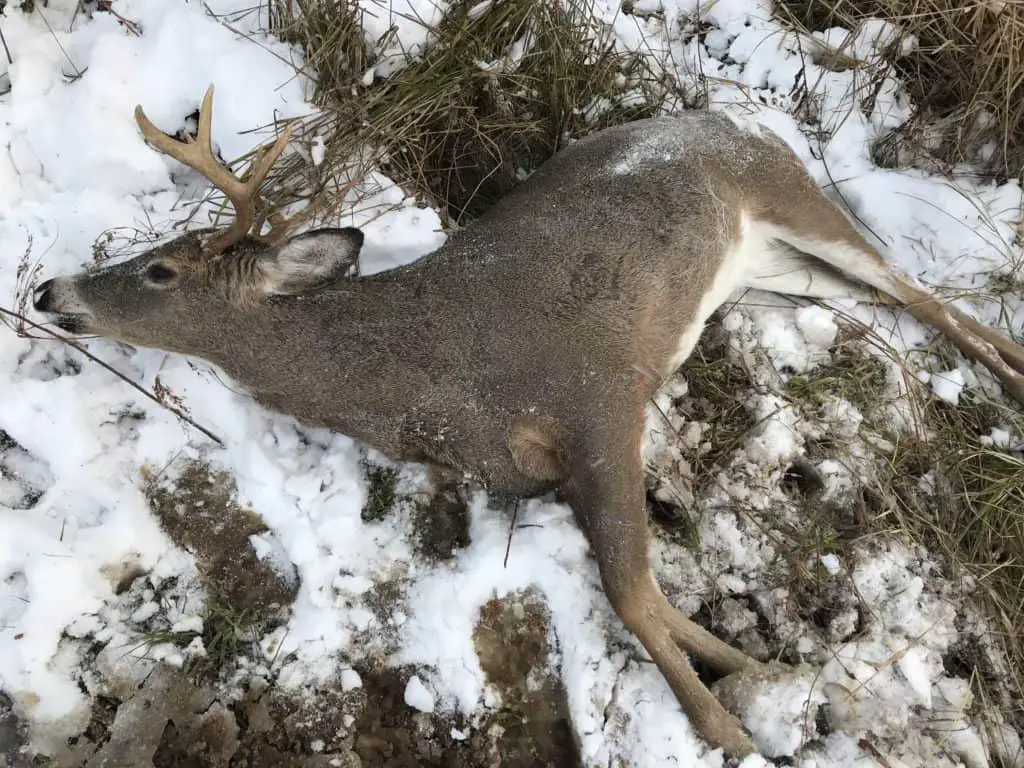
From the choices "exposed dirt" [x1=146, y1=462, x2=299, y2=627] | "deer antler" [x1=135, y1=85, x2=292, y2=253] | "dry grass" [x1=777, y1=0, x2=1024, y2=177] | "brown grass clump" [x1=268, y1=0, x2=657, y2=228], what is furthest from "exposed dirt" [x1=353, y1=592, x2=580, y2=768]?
"dry grass" [x1=777, y1=0, x2=1024, y2=177]

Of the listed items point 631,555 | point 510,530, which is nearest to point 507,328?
point 510,530

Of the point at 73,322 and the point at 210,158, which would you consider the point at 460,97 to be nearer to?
Answer: the point at 210,158

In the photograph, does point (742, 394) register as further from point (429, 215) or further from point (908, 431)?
point (429, 215)

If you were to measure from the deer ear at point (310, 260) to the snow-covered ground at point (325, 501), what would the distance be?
0.57 metres

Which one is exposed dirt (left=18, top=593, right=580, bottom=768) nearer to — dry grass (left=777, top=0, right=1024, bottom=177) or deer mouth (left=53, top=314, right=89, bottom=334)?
deer mouth (left=53, top=314, right=89, bottom=334)

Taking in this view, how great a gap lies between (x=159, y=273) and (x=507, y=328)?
4.48 ft

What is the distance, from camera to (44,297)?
3.08m

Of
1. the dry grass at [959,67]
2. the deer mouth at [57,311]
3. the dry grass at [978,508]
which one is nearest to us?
the deer mouth at [57,311]

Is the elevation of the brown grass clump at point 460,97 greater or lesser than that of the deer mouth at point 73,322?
greater

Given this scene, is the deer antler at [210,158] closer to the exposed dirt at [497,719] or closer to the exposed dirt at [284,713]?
the exposed dirt at [284,713]

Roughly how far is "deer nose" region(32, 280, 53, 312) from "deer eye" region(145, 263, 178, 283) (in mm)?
412

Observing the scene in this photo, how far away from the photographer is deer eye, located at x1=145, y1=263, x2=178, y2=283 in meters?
3.03

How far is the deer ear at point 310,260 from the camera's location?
293cm

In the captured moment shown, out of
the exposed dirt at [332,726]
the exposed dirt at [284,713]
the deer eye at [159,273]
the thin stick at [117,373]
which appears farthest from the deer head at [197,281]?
the exposed dirt at [332,726]
